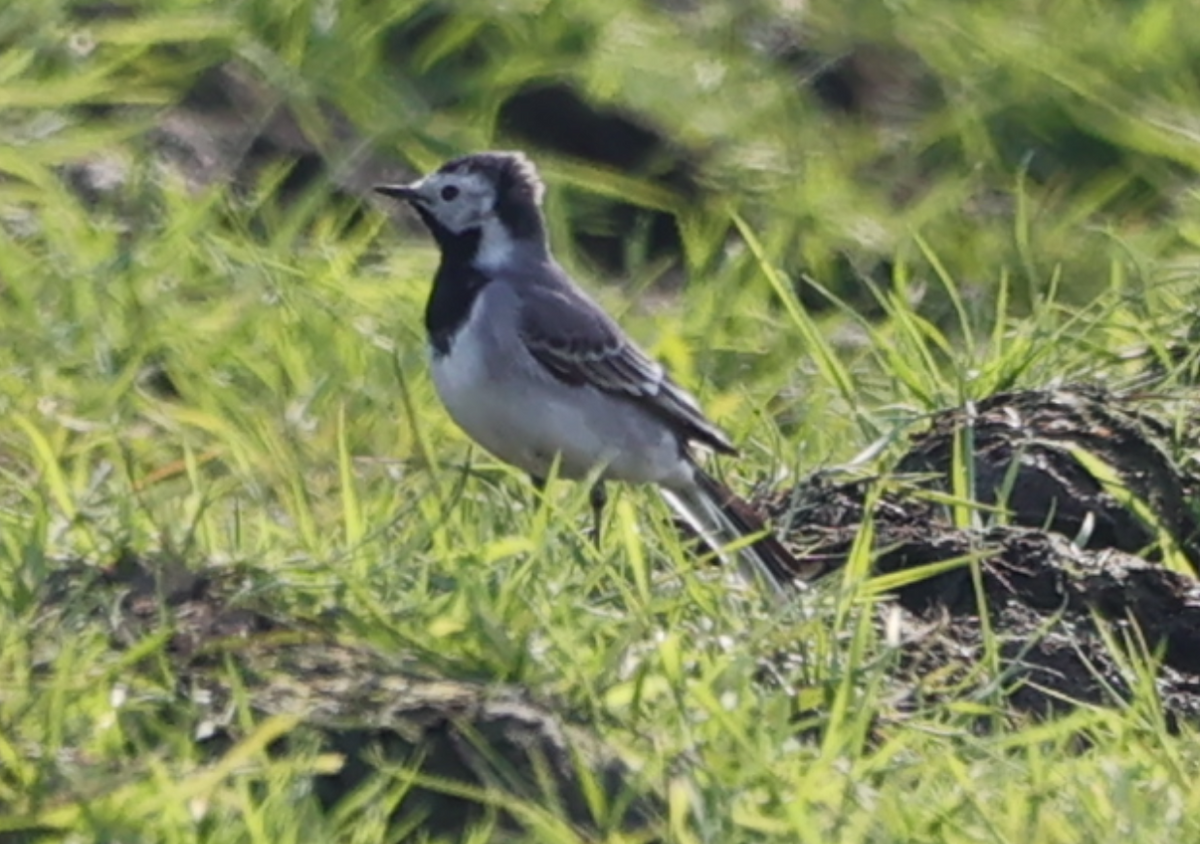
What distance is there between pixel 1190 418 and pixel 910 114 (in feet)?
9.41

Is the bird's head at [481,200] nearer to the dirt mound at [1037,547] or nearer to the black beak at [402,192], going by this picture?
the black beak at [402,192]

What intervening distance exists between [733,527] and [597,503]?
30cm

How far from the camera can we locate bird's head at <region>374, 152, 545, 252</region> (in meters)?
7.05

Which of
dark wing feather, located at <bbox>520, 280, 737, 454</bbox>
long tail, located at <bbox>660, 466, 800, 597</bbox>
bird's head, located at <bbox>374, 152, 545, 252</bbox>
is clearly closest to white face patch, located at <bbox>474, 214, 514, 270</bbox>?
bird's head, located at <bbox>374, 152, 545, 252</bbox>

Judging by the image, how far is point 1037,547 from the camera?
20.0 feet

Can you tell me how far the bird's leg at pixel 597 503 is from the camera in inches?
236

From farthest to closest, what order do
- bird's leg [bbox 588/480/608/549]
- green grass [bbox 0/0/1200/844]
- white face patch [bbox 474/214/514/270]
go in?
white face patch [bbox 474/214/514/270] < bird's leg [bbox 588/480/608/549] < green grass [bbox 0/0/1200/844]

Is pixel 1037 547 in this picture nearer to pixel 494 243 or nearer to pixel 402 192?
pixel 494 243

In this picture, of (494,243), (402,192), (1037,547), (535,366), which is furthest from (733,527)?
(402,192)

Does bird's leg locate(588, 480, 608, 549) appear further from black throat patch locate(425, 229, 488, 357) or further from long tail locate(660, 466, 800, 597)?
black throat patch locate(425, 229, 488, 357)

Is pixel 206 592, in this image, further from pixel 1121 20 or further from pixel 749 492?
pixel 1121 20

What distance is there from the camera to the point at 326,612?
5340 mm

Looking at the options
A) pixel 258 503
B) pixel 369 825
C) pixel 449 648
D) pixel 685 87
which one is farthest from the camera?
pixel 685 87

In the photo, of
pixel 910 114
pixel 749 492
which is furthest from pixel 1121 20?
pixel 749 492
